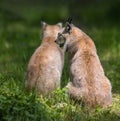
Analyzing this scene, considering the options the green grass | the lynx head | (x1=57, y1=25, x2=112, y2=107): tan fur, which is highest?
the lynx head

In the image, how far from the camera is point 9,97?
809cm

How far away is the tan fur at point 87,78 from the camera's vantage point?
8695 mm

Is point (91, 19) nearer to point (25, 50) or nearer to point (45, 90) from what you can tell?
point (25, 50)

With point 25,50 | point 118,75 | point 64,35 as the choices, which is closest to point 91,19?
point 25,50

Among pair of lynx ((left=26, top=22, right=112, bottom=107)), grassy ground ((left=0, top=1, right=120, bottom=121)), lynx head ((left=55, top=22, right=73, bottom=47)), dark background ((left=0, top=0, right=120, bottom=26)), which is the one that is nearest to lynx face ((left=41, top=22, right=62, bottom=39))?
lynx head ((left=55, top=22, right=73, bottom=47))

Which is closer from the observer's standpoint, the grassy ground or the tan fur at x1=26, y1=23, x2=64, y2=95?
the grassy ground

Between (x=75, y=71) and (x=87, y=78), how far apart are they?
0.32 metres

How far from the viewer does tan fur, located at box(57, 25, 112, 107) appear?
8.70 meters

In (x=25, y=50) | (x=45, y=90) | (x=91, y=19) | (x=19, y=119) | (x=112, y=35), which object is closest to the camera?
(x=19, y=119)

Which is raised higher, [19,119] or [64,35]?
[64,35]

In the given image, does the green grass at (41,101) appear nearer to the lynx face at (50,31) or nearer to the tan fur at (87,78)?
the tan fur at (87,78)

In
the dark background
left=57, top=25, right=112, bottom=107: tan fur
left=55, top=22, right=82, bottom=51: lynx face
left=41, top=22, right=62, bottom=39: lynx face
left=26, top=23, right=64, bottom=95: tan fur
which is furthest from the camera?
the dark background

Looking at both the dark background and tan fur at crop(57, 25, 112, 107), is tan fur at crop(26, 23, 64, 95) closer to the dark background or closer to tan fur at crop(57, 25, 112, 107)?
tan fur at crop(57, 25, 112, 107)

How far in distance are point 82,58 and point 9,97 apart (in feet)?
4.87
